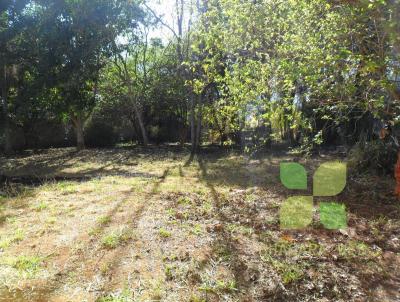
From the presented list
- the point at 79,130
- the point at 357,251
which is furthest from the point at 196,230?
the point at 79,130

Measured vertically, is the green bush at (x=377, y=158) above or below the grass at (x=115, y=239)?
above

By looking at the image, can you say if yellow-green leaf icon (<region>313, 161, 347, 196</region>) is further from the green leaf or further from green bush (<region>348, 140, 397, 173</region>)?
the green leaf

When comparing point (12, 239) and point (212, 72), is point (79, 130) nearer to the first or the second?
point (212, 72)

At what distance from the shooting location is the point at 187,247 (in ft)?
13.4

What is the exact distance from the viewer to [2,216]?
206 inches

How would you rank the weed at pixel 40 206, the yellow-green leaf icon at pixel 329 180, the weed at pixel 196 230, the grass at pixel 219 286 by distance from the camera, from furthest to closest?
the yellow-green leaf icon at pixel 329 180 → the weed at pixel 40 206 → the weed at pixel 196 230 → the grass at pixel 219 286

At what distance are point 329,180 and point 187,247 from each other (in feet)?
17.0

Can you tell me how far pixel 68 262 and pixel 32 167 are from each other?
9.47 meters

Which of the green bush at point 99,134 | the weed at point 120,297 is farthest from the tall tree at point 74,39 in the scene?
the weed at point 120,297

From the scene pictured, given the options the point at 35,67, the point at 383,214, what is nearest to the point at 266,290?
the point at 383,214

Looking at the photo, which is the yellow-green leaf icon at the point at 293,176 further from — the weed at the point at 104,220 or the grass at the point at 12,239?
the grass at the point at 12,239

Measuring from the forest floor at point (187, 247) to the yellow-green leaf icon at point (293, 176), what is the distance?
0.74m

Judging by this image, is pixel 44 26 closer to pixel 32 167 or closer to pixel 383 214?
pixel 32 167

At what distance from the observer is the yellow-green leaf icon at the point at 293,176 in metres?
7.85
